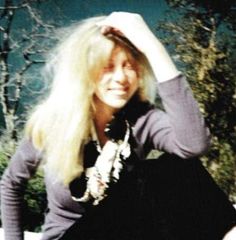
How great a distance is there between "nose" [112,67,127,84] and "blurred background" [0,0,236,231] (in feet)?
17.6

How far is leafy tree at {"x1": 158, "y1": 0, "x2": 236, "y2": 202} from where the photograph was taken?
23.5 feet

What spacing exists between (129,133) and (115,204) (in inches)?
8.6

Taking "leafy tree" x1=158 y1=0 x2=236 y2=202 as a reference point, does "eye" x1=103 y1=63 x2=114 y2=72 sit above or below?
above

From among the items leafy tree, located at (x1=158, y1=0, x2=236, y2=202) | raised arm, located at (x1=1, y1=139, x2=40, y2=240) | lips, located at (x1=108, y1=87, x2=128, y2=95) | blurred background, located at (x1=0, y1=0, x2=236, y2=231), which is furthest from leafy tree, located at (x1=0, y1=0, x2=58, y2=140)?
lips, located at (x1=108, y1=87, x2=128, y2=95)

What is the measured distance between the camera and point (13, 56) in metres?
7.57

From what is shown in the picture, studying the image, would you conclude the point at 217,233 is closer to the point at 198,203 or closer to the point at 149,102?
the point at 198,203

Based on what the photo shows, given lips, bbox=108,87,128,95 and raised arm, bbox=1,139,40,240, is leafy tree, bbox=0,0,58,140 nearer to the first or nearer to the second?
raised arm, bbox=1,139,40,240

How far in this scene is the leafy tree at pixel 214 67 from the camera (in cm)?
716

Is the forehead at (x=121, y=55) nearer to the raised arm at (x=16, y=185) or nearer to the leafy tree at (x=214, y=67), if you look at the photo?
the raised arm at (x=16, y=185)

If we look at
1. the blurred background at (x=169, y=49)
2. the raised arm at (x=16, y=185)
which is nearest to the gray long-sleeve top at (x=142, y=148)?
the raised arm at (x=16, y=185)

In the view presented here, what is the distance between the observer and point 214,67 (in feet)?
23.4

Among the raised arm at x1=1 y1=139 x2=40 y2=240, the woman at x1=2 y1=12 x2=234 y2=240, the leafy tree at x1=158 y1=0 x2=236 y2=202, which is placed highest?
the woman at x1=2 y1=12 x2=234 y2=240

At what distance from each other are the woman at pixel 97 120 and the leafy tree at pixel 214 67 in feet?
17.2

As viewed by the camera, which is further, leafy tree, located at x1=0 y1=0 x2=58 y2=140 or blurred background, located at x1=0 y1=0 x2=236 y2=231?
leafy tree, located at x1=0 y1=0 x2=58 y2=140
